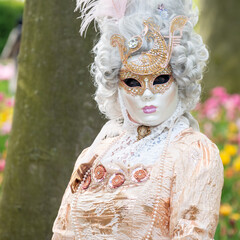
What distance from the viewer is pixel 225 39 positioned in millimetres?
9258

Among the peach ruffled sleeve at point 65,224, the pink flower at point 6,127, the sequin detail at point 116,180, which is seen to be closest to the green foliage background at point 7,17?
the pink flower at point 6,127

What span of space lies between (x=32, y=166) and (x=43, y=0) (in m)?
0.92

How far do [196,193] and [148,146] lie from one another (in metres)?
0.30

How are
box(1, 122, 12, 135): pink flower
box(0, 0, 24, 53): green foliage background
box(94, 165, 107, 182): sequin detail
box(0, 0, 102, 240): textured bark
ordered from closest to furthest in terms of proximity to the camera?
1. box(94, 165, 107, 182): sequin detail
2. box(0, 0, 102, 240): textured bark
3. box(1, 122, 12, 135): pink flower
4. box(0, 0, 24, 53): green foliage background

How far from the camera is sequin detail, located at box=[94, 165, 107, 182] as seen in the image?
2445mm

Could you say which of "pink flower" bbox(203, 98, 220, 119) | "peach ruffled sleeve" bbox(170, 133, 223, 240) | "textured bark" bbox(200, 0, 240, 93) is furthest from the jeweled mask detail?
"textured bark" bbox(200, 0, 240, 93)

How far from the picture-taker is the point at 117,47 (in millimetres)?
2488

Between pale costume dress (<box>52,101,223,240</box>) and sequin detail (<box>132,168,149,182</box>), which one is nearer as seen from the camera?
pale costume dress (<box>52,101,223,240</box>)

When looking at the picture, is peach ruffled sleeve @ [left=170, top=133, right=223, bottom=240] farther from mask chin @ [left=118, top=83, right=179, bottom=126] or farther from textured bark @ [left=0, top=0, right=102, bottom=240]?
textured bark @ [left=0, top=0, right=102, bottom=240]

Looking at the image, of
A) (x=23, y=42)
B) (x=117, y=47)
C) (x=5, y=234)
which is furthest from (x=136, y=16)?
(x=5, y=234)

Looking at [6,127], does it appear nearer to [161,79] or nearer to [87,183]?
[87,183]

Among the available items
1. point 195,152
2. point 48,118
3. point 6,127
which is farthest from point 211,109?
point 195,152

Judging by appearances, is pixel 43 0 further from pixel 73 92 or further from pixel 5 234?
pixel 5 234

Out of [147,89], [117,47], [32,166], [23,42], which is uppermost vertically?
[23,42]
